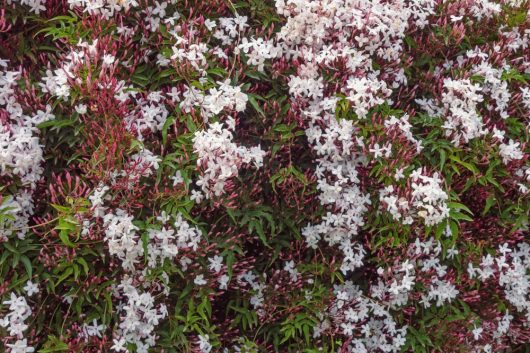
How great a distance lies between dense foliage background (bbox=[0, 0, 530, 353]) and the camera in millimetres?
2852

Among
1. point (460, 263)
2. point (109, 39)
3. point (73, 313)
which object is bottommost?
point (73, 313)

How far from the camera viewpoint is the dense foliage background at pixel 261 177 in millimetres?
2852

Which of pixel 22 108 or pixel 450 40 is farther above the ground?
pixel 450 40

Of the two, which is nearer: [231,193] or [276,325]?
[231,193]

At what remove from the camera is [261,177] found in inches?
130

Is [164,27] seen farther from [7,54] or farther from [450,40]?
[450,40]

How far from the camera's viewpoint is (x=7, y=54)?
3076 mm

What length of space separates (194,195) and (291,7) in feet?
3.80

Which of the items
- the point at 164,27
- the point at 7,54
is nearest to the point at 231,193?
the point at 164,27

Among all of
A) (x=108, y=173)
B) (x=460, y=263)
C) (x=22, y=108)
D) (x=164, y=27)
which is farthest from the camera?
(x=460, y=263)

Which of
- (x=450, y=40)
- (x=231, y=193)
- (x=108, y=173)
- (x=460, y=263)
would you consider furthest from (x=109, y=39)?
(x=460, y=263)

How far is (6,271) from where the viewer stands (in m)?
2.80

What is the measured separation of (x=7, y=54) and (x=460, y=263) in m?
2.65

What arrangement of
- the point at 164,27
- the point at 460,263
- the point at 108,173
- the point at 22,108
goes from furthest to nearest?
the point at 460,263, the point at 164,27, the point at 22,108, the point at 108,173
